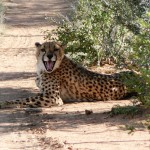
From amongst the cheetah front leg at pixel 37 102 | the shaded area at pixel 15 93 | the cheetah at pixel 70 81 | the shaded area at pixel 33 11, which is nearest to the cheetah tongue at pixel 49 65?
the cheetah at pixel 70 81

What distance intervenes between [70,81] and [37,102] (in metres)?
0.73

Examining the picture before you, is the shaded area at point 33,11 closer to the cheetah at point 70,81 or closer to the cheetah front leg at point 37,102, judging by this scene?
the cheetah at point 70,81

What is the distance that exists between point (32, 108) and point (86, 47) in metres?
3.51

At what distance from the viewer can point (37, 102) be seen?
906 centimetres

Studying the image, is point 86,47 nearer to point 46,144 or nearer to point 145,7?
point 145,7

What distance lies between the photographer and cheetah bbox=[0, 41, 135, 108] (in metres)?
9.39

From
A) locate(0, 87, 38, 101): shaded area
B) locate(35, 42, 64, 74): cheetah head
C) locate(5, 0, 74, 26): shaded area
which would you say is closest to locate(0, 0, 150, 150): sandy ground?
locate(0, 87, 38, 101): shaded area

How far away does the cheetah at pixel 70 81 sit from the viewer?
939 centimetres

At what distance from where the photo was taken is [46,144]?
7.03m

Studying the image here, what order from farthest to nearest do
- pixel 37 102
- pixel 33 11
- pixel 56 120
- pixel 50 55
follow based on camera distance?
pixel 33 11, pixel 50 55, pixel 37 102, pixel 56 120

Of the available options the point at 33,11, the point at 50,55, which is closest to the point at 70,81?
the point at 50,55

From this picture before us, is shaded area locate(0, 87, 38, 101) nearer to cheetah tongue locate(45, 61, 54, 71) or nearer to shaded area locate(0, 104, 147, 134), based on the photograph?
cheetah tongue locate(45, 61, 54, 71)

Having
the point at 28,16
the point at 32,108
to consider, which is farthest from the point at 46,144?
the point at 28,16

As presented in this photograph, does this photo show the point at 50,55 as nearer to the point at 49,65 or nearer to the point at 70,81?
the point at 49,65
